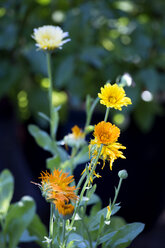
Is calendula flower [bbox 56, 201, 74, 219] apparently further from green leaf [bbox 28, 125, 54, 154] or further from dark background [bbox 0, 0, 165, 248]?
dark background [bbox 0, 0, 165, 248]

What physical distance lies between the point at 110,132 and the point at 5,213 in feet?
0.76

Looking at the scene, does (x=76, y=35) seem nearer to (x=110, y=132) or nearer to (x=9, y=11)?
(x=9, y=11)

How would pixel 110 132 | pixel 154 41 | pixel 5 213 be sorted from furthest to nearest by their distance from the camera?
pixel 154 41, pixel 5 213, pixel 110 132

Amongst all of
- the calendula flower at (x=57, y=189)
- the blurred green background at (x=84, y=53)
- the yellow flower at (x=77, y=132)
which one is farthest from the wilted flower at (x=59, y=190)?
the blurred green background at (x=84, y=53)

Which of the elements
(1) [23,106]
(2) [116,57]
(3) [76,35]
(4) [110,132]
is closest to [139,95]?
(2) [116,57]

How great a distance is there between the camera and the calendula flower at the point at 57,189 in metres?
0.30

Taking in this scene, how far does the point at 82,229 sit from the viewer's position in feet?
1.28

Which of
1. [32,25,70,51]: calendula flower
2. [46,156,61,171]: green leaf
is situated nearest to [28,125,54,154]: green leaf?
[46,156,61,171]: green leaf

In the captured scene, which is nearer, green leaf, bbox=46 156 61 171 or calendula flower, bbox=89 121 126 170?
calendula flower, bbox=89 121 126 170

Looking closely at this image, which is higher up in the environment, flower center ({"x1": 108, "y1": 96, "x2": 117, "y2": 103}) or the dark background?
the dark background

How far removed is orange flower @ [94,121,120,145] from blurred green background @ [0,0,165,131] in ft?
2.35

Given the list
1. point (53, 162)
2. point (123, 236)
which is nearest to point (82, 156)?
point (53, 162)

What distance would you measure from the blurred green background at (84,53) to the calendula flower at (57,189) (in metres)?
0.71

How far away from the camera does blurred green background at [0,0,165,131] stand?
1.06 m
